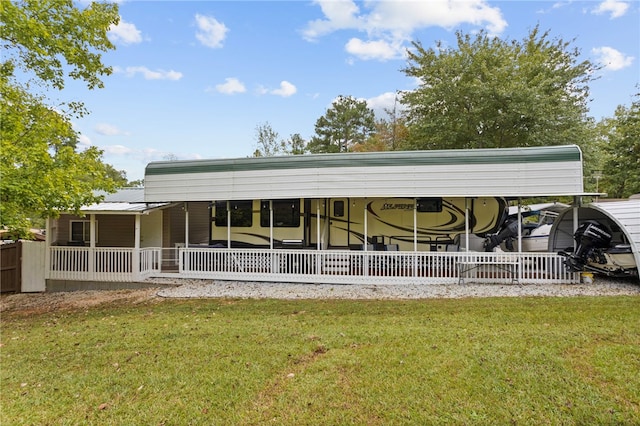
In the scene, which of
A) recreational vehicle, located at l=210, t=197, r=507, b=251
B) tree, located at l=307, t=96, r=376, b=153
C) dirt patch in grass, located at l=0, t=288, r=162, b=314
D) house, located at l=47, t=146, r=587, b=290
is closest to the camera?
dirt patch in grass, located at l=0, t=288, r=162, b=314

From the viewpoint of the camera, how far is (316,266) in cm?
1055

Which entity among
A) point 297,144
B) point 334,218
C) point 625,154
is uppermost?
point 297,144

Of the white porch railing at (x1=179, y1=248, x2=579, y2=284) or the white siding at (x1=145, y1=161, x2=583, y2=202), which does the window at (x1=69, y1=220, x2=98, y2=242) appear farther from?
the white porch railing at (x1=179, y1=248, x2=579, y2=284)

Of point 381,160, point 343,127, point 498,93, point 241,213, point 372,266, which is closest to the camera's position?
point 381,160

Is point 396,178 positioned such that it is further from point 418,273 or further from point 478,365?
point 478,365

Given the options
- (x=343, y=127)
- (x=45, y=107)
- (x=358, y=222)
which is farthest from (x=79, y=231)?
(x=343, y=127)

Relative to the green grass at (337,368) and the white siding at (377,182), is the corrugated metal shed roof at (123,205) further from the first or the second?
the green grass at (337,368)

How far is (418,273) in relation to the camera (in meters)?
10.3

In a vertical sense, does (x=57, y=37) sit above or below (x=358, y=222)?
above

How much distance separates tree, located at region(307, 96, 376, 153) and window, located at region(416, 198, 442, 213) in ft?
71.5

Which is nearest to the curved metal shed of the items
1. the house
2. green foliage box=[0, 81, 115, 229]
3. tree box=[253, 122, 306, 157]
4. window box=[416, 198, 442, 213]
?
the house

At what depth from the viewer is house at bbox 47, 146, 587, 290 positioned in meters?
9.56

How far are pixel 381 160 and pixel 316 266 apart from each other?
12.6 ft

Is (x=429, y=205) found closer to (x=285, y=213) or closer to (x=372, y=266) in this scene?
(x=372, y=266)
